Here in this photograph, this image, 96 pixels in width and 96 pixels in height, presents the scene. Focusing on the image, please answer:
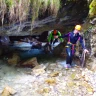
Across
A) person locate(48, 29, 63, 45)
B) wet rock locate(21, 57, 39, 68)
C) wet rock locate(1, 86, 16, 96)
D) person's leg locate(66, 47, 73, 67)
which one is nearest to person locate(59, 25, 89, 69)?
person's leg locate(66, 47, 73, 67)

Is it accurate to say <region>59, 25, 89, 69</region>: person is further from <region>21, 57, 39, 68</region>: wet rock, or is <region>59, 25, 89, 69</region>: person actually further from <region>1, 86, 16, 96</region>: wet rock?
<region>1, 86, 16, 96</region>: wet rock

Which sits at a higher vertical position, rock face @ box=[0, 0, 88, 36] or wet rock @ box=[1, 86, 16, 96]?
rock face @ box=[0, 0, 88, 36]

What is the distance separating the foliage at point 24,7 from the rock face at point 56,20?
383 millimetres

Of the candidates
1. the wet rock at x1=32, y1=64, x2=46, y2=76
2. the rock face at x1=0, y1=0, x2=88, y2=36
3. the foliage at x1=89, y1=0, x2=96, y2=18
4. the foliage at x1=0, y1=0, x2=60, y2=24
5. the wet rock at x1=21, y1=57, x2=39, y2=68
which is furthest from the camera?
the wet rock at x1=21, y1=57, x2=39, y2=68

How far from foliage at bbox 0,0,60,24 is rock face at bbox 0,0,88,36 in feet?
1.25

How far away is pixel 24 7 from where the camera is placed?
846 cm

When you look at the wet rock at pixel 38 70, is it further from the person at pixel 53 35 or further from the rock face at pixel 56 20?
the person at pixel 53 35

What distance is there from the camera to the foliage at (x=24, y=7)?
27.1 feet

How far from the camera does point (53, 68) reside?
30.2 feet

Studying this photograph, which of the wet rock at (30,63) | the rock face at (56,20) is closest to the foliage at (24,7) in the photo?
the rock face at (56,20)

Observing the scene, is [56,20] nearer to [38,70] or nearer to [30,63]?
[30,63]

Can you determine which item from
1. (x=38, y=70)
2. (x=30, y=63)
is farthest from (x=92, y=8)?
(x=30, y=63)

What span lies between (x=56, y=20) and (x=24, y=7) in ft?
6.00

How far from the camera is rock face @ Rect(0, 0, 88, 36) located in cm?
932
